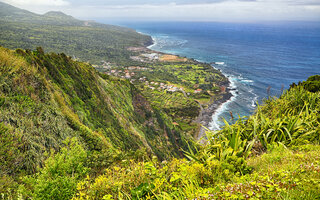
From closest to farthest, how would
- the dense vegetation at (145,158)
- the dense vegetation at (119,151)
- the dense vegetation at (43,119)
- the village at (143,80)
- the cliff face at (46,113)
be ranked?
the dense vegetation at (145,158) < the dense vegetation at (119,151) < the dense vegetation at (43,119) < the cliff face at (46,113) < the village at (143,80)

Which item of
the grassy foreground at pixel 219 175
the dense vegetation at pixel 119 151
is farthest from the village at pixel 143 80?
the grassy foreground at pixel 219 175

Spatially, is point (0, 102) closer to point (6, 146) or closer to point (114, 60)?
point (6, 146)

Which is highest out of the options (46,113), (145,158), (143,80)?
(46,113)

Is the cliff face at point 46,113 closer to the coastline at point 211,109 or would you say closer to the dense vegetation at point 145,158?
the dense vegetation at point 145,158

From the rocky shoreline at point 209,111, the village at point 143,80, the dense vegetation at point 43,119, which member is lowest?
the rocky shoreline at point 209,111

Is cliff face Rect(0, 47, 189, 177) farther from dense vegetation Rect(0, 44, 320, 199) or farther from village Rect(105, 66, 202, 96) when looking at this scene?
village Rect(105, 66, 202, 96)

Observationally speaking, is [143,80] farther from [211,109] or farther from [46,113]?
[46,113]

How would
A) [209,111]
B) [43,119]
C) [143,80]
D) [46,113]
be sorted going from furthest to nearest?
1. [143,80]
2. [209,111]
3. [46,113]
4. [43,119]

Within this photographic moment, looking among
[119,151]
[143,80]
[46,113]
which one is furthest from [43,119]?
[143,80]

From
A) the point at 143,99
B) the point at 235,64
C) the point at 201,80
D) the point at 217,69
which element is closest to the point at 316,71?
the point at 235,64

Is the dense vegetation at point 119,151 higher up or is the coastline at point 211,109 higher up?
the dense vegetation at point 119,151

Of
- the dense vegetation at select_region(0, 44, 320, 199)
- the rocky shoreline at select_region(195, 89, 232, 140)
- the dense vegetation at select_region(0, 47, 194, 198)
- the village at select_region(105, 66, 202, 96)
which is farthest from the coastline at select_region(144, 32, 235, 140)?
the dense vegetation at select_region(0, 44, 320, 199)
